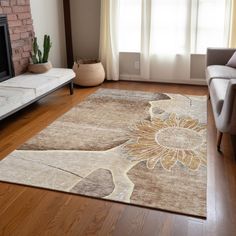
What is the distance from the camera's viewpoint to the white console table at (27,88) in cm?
305

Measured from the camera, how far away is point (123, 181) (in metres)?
2.25

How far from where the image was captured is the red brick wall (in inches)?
146

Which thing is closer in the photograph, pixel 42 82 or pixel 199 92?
pixel 42 82

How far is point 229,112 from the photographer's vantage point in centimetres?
244

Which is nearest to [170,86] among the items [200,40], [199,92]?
[199,92]

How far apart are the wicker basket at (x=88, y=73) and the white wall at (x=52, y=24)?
1.54 feet

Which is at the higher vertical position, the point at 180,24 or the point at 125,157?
the point at 180,24

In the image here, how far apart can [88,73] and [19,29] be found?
1.13 m

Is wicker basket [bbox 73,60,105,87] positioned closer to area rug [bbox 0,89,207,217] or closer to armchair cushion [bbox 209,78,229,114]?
area rug [bbox 0,89,207,217]

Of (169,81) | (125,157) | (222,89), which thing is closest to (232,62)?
(222,89)

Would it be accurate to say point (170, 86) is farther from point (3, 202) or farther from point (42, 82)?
point (3, 202)

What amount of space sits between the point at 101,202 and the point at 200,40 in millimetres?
3286

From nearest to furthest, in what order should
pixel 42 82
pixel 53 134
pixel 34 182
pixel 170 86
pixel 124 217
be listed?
pixel 124 217, pixel 34 182, pixel 53 134, pixel 42 82, pixel 170 86

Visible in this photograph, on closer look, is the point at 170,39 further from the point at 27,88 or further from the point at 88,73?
the point at 27,88
